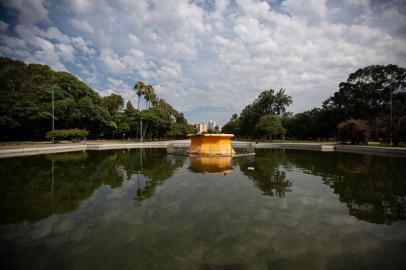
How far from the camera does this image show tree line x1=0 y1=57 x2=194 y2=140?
38625mm

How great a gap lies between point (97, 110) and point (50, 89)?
9148 mm

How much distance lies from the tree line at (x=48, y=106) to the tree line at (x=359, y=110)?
28582 millimetres

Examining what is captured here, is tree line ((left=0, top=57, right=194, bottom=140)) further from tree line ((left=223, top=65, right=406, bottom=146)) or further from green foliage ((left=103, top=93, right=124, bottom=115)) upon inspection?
tree line ((left=223, top=65, right=406, bottom=146))

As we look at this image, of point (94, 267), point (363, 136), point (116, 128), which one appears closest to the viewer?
point (94, 267)

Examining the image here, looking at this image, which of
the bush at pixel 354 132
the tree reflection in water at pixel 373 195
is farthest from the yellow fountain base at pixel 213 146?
the bush at pixel 354 132

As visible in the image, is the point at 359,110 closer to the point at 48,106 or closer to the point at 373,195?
the point at 373,195

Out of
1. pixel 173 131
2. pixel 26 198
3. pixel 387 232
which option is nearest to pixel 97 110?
pixel 173 131

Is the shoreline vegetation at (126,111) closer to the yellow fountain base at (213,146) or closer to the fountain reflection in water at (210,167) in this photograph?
the yellow fountain base at (213,146)

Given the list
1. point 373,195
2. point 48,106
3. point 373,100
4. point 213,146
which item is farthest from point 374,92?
point 48,106

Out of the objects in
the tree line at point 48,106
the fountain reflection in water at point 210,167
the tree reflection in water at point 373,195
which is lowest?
the tree reflection in water at point 373,195

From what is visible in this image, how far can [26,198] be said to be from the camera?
23.5 ft

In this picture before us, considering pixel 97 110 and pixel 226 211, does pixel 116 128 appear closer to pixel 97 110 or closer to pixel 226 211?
pixel 97 110

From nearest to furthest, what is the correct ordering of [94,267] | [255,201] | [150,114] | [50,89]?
[94,267] → [255,201] → [50,89] → [150,114]

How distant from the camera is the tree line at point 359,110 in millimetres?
31641
